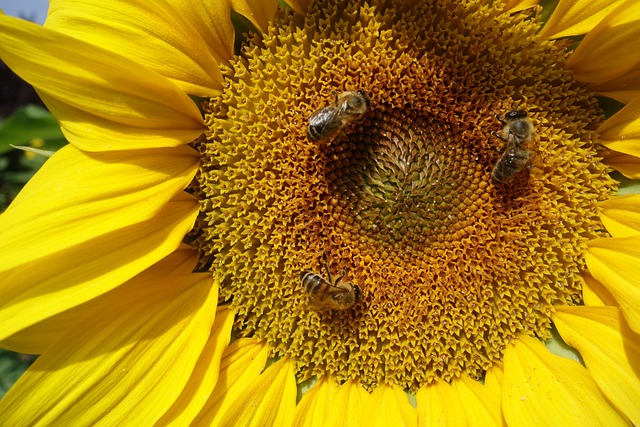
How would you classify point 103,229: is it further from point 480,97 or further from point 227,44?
point 480,97

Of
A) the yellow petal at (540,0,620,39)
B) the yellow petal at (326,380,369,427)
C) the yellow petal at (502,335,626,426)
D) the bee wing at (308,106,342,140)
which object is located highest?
the yellow petal at (540,0,620,39)

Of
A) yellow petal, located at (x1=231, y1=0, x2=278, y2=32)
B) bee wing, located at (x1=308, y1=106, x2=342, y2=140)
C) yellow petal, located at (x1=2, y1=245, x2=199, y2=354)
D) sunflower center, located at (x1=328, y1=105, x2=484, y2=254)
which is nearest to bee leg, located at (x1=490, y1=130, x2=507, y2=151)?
sunflower center, located at (x1=328, y1=105, x2=484, y2=254)

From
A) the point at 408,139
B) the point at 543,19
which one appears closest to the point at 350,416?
the point at 408,139

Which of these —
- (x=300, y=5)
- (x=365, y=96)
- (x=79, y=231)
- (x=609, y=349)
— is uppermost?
(x=300, y=5)

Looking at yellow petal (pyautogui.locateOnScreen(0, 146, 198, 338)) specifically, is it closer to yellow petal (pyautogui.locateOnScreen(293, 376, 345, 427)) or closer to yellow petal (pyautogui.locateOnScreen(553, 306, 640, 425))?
yellow petal (pyautogui.locateOnScreen(293, 376, 345, 427))

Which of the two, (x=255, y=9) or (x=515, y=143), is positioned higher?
(x=515, y=143)

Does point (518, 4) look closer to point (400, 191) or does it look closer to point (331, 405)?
point (400, 191)

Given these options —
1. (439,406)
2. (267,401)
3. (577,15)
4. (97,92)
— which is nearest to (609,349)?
(439,406)
